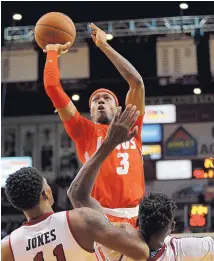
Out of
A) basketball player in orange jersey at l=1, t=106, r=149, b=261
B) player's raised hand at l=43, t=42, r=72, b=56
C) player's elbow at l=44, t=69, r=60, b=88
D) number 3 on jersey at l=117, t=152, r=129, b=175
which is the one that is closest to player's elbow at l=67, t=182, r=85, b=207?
basketball player in orange jersey at l=1, t=106, r=149, b=261

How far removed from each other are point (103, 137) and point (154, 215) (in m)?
1.47

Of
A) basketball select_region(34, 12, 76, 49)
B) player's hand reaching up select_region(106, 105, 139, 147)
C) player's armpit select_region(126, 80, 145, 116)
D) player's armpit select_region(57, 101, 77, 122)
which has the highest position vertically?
basketball select_region(34, 12, 76, 49)

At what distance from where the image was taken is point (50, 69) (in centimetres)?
443

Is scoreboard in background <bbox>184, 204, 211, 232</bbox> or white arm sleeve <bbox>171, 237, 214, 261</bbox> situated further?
scoreboard in background <bbox>184, 204, 211, 232</bbox>

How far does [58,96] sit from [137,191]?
Result: 91 centimetres

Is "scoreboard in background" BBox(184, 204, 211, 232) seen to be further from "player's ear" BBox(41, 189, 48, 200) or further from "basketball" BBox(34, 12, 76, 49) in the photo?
"player's ear" BBox(41, 189, 48, 200)

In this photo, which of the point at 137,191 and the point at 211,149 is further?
the point at 211,149

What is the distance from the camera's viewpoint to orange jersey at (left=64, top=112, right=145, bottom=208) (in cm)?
438

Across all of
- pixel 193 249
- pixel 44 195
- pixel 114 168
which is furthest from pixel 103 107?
pixel 44 195

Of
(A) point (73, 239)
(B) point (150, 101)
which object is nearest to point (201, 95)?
(B) point (150, 101)

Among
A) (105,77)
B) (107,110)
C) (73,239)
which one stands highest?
(105,77)

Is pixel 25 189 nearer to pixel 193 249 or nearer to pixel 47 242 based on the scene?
pixel 47 242

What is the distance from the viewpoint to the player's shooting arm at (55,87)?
4418 millimetres

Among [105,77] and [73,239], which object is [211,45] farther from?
[73,239]
